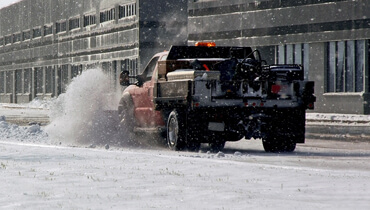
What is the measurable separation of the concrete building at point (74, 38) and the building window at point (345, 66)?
1004 centimetres

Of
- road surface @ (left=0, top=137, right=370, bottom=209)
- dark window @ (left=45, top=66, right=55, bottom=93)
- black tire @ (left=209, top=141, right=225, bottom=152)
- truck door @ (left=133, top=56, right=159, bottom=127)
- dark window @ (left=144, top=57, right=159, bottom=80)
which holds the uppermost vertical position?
dark window @ (left=45, top=66, right=55, bottom=93)

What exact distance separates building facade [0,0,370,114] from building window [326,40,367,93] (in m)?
0.04

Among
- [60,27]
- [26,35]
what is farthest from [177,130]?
[26,35]

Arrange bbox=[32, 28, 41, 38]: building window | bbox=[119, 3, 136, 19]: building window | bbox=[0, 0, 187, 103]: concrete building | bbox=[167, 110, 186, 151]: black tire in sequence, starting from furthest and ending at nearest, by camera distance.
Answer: bbox=[32, 28, 41, 38]: building window
bbox=[119, 3, 136, 19]: building window
bbox=[0, 0, 187, 103]: concrete building
bbox=[167, 110, 186, 151]: black tire

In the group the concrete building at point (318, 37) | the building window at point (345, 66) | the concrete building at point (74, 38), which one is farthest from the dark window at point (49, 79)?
the building window at point (345, 66)

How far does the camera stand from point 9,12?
79.5m

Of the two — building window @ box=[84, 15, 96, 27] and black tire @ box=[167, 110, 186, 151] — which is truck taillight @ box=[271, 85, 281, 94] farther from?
building window @ box=[84, 15, 96, 27]

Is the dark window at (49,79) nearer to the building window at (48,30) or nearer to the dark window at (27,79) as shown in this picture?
the building window at (48,30)

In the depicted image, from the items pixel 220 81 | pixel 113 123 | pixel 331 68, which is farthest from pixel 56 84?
pixel 220 81

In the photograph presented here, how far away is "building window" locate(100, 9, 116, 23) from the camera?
54.9 m

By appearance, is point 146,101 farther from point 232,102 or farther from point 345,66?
point 345,66

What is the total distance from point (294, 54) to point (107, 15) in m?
20.2

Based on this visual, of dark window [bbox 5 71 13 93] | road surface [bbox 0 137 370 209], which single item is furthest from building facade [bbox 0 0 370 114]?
road surface [bbox 0 137 370 209]

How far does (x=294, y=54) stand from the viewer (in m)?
39.1
